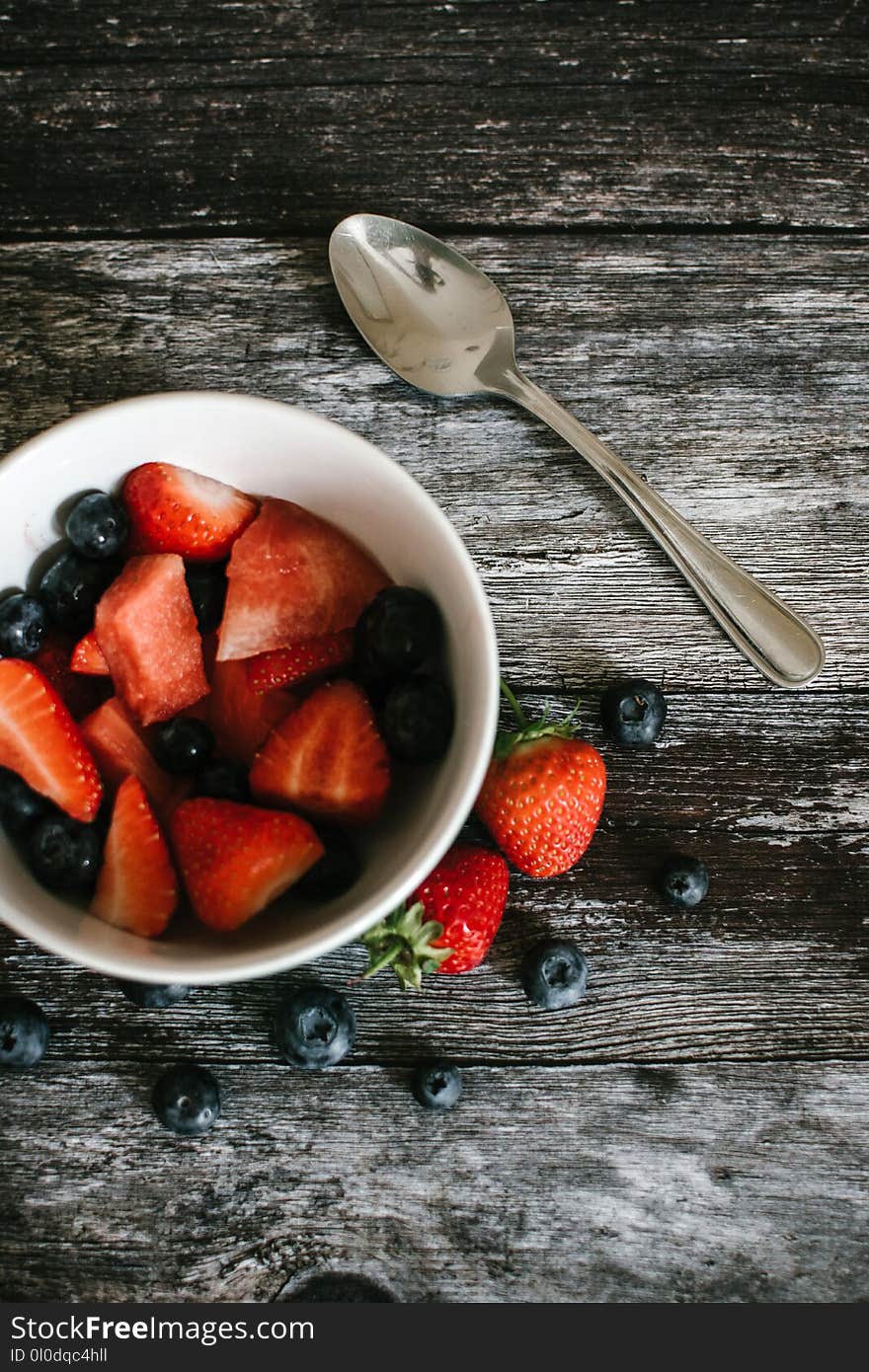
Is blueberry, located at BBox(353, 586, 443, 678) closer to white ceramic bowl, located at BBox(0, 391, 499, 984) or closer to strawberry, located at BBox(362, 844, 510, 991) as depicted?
white ceramic bowl, located at BBox(0, 391, 499, 984)

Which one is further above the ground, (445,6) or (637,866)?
(445,6)

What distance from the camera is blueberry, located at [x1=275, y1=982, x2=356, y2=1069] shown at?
1.01 meters

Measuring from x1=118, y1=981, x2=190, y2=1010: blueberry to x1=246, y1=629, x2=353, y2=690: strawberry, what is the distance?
0.35 meters

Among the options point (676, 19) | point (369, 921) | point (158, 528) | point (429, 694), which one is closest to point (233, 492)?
point (158, 528)

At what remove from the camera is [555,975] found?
1.05 metres

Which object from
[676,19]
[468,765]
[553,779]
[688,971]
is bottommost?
[688,971]

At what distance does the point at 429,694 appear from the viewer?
0.83 meters

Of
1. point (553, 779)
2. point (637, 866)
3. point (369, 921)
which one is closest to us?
point (369, 921)

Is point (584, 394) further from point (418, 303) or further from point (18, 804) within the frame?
point (18, 804)

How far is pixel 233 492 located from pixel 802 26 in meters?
0.89

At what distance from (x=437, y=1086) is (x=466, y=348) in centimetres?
76

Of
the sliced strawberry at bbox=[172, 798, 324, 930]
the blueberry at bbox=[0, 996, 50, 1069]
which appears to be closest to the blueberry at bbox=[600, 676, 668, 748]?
the sliced strawberry at bbox=[172, 798, 324, 930]

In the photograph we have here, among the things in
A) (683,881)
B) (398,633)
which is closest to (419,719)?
(398,633)

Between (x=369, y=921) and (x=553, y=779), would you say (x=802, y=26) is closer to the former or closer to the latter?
(x=553, y=779)
